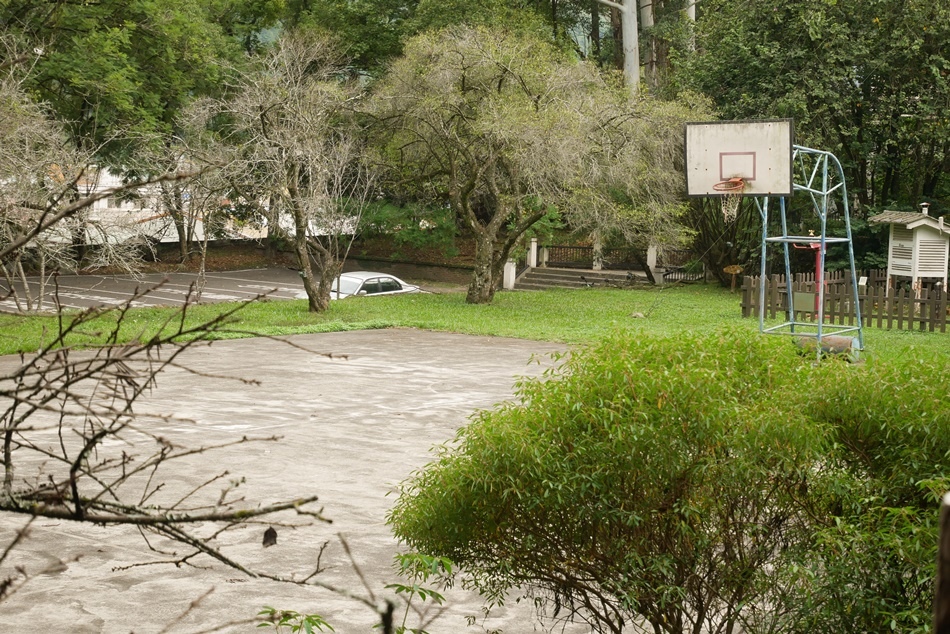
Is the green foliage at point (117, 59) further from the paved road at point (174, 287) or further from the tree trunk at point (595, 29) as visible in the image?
the tree trunk at point (595, 29)

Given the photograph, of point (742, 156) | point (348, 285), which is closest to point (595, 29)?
point (348, 285)

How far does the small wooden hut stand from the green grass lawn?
4.60 metres

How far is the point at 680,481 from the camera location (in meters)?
5.48

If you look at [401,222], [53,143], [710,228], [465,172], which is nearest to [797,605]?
[53,143]

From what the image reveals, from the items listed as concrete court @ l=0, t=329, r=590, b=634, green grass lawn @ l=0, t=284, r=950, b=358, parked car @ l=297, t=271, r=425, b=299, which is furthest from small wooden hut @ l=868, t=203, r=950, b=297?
parked car @ l=297, t=271, r=425, b=299

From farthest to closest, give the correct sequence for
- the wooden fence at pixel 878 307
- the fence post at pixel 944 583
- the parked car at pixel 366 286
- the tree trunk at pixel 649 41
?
the tree trunk at pixel 649 41 → the parked car at pixel 366 286 → the wooden fence at pixel 878 307 → the fence post at pixel 944 583

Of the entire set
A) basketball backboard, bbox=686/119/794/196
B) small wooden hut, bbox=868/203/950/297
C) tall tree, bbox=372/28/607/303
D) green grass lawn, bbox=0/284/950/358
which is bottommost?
green grass lawn, bbox=0/284/950/358

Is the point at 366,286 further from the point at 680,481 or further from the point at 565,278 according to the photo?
the point at 680,481

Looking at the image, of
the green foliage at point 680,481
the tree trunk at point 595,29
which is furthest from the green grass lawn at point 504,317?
the tree trunk at point 595,29

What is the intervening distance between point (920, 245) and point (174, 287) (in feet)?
82.6

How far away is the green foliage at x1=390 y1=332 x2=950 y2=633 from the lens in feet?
17.4

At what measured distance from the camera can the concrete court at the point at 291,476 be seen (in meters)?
7.06

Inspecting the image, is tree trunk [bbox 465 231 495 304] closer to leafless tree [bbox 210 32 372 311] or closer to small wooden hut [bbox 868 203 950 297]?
leafless tree [bbox 210 32 372 311]

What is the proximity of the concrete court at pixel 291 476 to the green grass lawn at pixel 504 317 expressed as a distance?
2.47 meters
